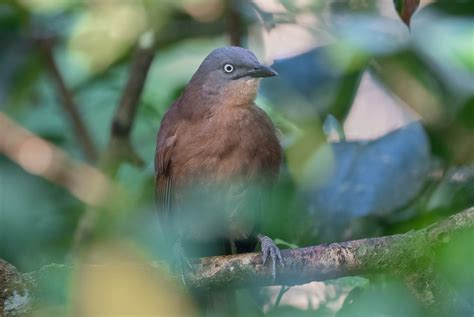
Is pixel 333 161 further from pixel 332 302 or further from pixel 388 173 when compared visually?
pixel 332 302

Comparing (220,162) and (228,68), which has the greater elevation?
(228,68)

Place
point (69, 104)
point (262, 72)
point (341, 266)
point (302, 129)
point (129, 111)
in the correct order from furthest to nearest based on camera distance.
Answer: point (69, 104) < point (129, 111) < point (262, 72) < point (302, 129) < point (341, 266)

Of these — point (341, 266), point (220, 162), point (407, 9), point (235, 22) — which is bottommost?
point (341, 266)

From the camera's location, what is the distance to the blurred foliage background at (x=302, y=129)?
3590 millimetres

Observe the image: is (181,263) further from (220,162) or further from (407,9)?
(407,9)

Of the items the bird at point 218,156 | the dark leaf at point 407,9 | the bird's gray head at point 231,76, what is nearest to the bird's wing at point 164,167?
the bird at point 218,156

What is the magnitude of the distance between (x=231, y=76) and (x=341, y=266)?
136 cm

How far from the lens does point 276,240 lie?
3.58 metres

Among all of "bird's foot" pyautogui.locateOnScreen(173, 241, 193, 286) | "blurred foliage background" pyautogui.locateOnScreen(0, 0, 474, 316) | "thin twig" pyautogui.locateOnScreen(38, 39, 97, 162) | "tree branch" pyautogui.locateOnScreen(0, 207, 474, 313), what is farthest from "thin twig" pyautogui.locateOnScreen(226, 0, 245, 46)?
"tree branch" pyautogui.locateOnScreen(0, 207, 474, 313)

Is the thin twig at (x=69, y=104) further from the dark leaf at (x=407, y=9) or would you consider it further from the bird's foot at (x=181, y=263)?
the dark leaf at (x=407, y=9)

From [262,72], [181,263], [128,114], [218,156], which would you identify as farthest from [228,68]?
[181,263]

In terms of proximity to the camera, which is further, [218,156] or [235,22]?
[235,22]

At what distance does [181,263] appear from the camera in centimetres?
345

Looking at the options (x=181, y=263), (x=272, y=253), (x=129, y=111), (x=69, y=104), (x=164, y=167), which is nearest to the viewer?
(x=272, y=253)
